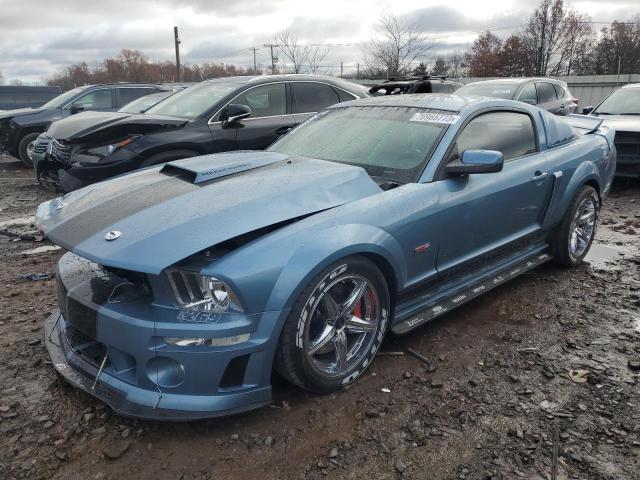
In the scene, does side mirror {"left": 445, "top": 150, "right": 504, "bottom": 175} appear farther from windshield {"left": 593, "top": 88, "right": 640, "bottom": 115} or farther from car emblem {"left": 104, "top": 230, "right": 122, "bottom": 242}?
windshield {"left": 593, "top": 88, "right": 640, "bottom": 115}

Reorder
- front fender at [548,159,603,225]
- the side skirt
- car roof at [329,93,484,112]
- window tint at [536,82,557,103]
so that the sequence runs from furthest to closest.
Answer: window tint at [536,82,557,103] → front fender at [548,159,603,225] → car roof at [329,93,484,112] → the side skirt

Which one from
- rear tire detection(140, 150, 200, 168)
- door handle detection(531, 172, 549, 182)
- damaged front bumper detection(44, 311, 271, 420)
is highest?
rear tire detection(140, 150, 200, 168)

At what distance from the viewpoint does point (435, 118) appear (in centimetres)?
352

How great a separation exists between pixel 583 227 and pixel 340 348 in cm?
307

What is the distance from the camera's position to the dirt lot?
7.51 feet

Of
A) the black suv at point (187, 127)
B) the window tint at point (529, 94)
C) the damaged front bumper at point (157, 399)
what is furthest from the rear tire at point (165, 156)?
the window tint at point (529, 94)

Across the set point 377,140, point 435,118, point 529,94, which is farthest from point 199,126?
point 529,94

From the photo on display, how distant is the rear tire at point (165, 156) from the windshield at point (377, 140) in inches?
89.7

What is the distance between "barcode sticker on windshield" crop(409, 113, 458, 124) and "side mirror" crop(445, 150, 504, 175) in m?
0.33

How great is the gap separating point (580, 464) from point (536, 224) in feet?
7.12

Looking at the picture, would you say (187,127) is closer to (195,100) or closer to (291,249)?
(195,100)

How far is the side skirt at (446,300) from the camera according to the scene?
3086 mm

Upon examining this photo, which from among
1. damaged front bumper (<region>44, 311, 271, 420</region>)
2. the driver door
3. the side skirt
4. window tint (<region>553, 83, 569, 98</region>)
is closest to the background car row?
window tint (<region>553, 83, 569, 98</region>)

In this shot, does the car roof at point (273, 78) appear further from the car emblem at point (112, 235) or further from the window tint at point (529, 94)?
the car emblem at point (112, 235)
